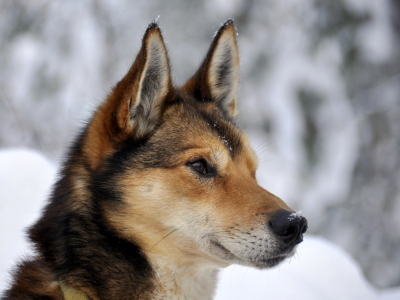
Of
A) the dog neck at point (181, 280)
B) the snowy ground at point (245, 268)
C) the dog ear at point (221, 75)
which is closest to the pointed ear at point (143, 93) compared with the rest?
the dog ear at point (221, 75)

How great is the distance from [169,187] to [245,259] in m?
0.46

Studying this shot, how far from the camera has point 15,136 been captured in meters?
7.07

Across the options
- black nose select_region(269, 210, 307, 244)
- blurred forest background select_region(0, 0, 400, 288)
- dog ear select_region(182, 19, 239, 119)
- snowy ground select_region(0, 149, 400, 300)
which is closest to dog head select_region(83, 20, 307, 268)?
black nose select_region(269, 210, 307, 244)

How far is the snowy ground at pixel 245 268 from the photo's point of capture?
3.38m

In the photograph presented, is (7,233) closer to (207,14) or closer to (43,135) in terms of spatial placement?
(43,135)

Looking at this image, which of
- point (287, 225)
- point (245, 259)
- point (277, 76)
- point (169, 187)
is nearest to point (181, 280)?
point (245, 259)

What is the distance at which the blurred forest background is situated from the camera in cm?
696

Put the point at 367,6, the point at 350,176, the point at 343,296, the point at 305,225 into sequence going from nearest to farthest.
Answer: the point at 305,225
the point at 343,296
the point at 367,6
the point at 350,176

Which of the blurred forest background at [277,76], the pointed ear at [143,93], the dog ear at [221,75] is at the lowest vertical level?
the pointed ear at [143,93]

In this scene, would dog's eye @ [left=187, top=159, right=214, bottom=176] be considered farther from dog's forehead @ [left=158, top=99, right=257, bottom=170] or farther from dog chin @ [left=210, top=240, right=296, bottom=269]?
dog chin @ [left=210, top=240, right=296, bottom=269]

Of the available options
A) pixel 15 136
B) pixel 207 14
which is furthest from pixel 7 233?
pixel 207 14

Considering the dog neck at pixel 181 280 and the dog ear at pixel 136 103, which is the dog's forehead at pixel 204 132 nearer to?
the dog ear at pixel 136 103

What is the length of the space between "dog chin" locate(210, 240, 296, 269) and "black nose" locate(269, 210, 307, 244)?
0.29 feet

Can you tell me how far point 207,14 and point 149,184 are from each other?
5.52 meters
